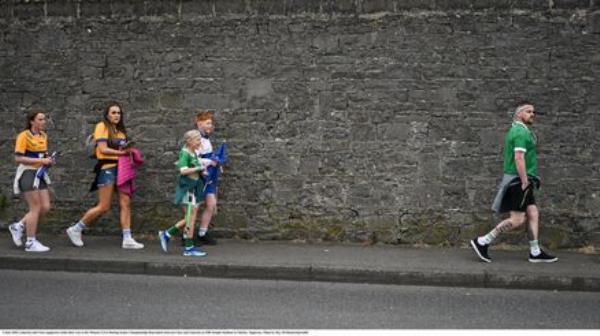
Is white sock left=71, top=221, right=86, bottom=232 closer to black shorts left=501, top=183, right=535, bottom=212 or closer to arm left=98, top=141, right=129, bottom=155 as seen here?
arm left=98, top=141, right=129, bottom=155

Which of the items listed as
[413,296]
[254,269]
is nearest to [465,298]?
[413,296]

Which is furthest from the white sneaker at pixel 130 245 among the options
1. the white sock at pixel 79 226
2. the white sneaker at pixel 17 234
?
the white sneaker at pixel 17 234

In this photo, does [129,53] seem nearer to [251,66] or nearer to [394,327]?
[251,66]

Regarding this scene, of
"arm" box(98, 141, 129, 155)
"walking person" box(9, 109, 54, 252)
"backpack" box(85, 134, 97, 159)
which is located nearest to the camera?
"walking person" box(9, 109, 54, 252)

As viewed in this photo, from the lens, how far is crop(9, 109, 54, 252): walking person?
28.4 feet

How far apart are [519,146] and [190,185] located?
3821mm

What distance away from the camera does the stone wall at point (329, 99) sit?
30.1ft

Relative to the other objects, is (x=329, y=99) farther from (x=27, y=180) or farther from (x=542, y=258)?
(x=27, y=180)

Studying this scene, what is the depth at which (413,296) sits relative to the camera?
7.30 metres

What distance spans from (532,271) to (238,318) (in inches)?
136

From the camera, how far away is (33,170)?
875cm

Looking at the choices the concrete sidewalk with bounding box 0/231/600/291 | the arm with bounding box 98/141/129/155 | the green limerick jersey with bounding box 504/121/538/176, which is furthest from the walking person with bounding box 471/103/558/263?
the arm with bounding box 98/141/129/155

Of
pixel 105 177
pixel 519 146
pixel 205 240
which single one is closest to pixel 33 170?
pixel 105 177

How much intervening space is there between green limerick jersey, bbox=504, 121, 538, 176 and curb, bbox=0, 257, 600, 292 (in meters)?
1.28
